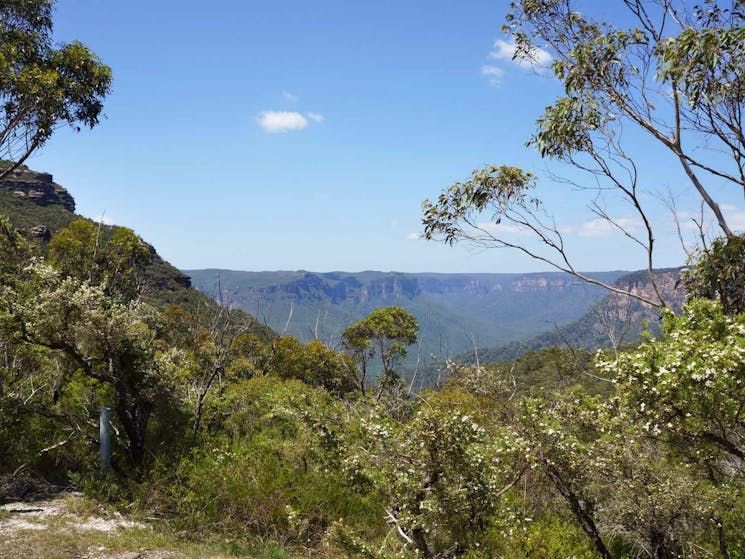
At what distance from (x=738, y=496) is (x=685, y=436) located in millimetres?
5145

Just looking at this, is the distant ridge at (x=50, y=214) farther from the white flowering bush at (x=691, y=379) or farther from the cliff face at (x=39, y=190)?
the white flowering bush at (x=691, y=379)

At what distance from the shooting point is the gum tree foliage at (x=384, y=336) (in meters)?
29.2

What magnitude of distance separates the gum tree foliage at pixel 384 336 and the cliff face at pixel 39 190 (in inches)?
3013

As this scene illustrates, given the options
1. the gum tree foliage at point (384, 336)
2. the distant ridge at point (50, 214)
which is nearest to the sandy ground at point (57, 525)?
the gum tree foliage at point (384, 336)

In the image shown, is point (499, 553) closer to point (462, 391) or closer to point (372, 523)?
point (372, 523)

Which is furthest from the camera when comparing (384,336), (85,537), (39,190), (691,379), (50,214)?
(39,190)

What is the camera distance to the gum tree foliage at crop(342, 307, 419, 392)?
29.2 m

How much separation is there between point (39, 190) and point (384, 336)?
8813 cm

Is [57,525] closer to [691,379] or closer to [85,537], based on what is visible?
[85,537]

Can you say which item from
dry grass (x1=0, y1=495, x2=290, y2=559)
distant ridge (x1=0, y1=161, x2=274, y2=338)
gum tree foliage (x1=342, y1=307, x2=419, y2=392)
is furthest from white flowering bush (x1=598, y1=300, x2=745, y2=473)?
distant ridge (x1=0, y1=161, x2=274, y2=338)

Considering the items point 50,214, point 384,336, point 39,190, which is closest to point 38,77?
point 384,336

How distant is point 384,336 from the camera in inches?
1161

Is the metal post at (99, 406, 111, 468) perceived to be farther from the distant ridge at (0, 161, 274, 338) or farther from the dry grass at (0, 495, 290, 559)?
the distant ridge at (0, 161, 274, 338)

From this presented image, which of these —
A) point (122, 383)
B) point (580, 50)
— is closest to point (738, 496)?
point (580, 50)
